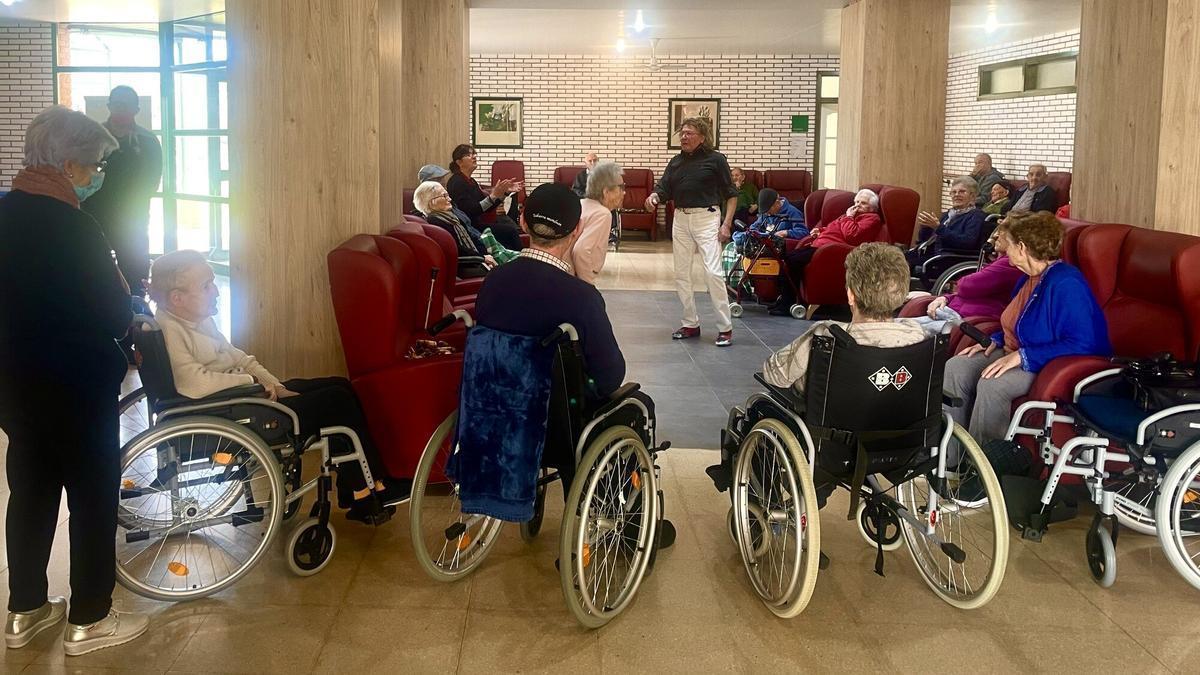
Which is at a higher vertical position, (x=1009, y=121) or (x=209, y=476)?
(x=1009, y=121)

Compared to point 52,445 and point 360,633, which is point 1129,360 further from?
point 52,445

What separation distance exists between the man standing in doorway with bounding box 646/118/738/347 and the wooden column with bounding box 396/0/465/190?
267 cm

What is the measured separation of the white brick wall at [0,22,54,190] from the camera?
1494cm

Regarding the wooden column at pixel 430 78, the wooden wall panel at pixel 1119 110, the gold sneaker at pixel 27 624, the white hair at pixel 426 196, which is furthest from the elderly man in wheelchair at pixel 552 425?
the wooden column at pixel 430 78

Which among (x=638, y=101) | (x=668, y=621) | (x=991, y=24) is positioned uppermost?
(x=991, y=24)

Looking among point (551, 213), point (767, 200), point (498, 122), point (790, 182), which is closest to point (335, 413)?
point (551, 213)

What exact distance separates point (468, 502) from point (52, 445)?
43.6 inches

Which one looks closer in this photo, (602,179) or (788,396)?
(788,396)

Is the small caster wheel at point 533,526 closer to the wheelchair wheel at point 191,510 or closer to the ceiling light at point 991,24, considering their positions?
the wheelchair wheel at point 191,510

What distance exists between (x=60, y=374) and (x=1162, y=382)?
3282mm

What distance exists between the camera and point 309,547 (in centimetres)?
349

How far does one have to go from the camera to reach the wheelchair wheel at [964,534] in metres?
3.08

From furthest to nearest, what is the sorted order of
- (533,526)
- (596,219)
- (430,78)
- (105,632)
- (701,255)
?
1. (430,78)
2. (701,255)
3. (596,219)
4. (533,526)
5. (105,632)

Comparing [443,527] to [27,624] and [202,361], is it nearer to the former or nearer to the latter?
[202,361]
